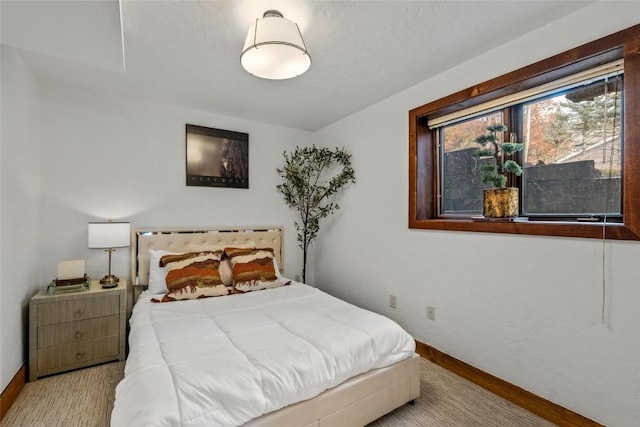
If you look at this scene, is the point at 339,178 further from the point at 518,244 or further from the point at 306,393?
the point at 306,393

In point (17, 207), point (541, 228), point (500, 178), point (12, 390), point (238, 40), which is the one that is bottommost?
point (12, 390)

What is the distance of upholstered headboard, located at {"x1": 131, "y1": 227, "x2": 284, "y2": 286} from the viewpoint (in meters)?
3.01

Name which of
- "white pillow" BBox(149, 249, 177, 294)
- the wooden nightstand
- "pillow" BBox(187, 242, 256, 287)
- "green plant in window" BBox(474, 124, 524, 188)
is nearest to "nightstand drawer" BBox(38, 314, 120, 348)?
the wooden nightstand

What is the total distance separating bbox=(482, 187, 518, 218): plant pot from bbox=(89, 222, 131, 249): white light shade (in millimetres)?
3030

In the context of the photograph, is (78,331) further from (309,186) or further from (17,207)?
(309,186)

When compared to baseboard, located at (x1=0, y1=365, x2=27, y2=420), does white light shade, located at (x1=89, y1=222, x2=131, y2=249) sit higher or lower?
A: higher

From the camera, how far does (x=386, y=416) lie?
1.89 meters

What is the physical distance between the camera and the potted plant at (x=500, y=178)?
209 centimetres

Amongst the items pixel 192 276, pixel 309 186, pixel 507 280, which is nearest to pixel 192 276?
pixel 192 276

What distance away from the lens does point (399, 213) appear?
2900 mm

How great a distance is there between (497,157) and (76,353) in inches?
146

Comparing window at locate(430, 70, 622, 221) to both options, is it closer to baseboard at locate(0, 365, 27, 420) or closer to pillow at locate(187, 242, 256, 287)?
pillow at locate(187, 242, 256, 287)

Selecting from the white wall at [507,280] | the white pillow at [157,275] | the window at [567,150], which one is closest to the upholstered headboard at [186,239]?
the white pillow at [157,275]

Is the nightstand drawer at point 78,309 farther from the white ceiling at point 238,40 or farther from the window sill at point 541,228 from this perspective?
the window sill at point 541,228
